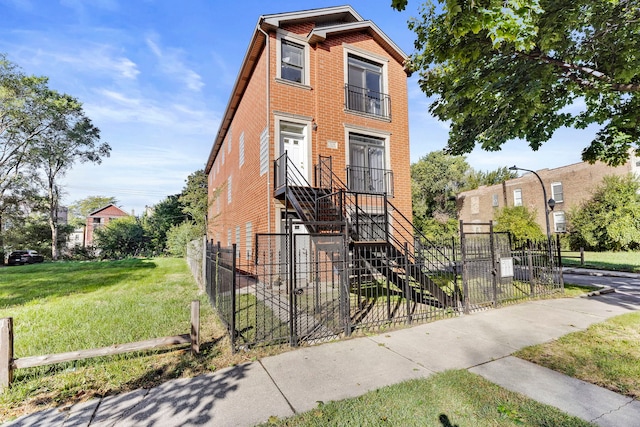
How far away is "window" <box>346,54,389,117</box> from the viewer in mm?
12234

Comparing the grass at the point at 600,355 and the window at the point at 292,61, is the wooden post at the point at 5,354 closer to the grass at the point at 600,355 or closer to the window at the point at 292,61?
the grass at the point at 600,355

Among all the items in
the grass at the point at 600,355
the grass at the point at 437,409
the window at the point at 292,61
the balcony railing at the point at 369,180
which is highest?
the window at the point at 292,61

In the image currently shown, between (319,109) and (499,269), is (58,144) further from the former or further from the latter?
(499,269)

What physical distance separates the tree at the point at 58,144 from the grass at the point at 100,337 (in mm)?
23650

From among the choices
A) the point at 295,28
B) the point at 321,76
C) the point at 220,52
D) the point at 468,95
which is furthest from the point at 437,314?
the point at 220,52

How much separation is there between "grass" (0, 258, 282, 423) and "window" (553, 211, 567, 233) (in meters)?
33.5

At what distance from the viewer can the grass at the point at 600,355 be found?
12.5ft

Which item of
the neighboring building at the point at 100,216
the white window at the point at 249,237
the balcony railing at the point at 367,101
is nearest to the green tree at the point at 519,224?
the balcony railing at the point at 367,101

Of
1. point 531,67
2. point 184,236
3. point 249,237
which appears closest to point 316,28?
point 531,67

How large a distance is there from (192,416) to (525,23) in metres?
7.53

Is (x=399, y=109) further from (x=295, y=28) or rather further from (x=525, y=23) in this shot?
(x=525, y=23)

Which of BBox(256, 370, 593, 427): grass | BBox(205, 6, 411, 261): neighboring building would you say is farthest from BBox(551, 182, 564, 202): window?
BBox(256, 370, 593, 427): grass

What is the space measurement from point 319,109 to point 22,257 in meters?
32.4

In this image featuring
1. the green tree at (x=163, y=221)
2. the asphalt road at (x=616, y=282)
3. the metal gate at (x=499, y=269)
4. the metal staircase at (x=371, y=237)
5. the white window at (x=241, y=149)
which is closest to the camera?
the metal staircase at (x=371, y=237)
